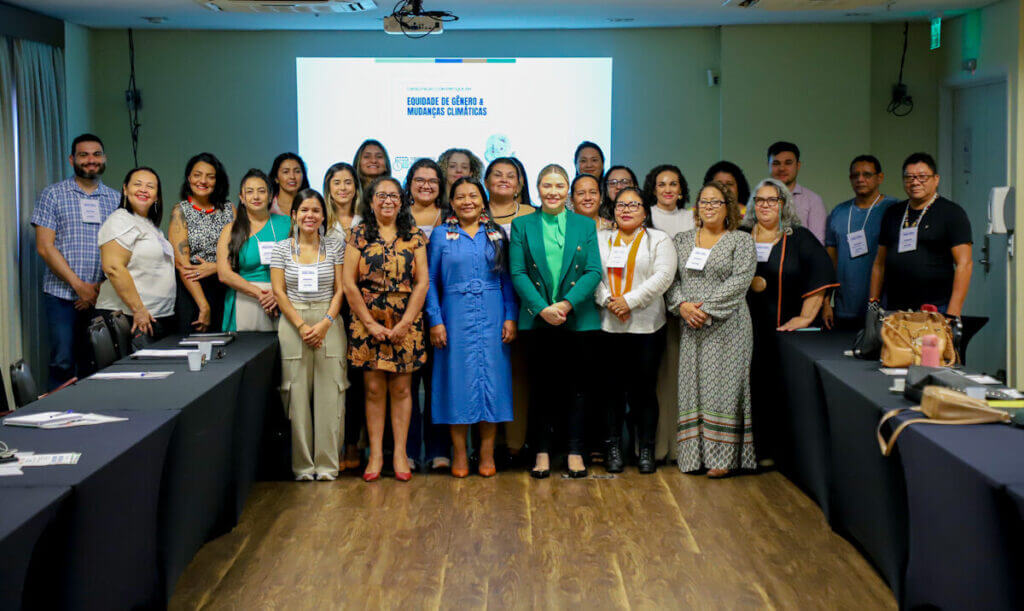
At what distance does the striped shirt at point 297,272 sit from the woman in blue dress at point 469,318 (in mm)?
488

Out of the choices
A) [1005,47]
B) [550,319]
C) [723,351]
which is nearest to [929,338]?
[723,351]

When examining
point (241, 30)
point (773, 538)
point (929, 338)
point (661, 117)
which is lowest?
point (773, 538)

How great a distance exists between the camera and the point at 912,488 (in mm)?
2951

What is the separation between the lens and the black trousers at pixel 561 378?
4832 millimetres

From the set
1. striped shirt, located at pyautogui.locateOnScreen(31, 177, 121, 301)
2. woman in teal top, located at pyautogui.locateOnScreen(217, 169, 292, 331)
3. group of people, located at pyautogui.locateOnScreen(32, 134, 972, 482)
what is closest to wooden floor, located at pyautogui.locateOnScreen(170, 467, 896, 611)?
group of people, located at pyautogui.locateOnScreen(32, 134, 972, 482)

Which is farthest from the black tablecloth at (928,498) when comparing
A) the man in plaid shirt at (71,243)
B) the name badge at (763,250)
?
the man in plaid shirt at (71,243)

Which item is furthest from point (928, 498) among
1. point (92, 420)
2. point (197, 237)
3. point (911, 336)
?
point (197, 237)

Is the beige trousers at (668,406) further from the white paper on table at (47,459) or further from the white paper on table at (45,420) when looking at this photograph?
the white paper on table at (47,459)

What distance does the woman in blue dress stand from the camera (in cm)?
473

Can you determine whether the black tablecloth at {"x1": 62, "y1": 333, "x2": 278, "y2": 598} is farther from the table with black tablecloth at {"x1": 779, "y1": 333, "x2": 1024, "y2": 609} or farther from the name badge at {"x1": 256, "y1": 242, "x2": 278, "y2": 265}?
the table with black tablecloth at {"x1": 779, "y1": 333, "x2": 1024, "y2": 609}

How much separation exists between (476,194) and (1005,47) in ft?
12.6

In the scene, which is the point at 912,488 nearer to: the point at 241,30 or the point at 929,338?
the point at 929,338

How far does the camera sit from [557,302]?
4738 mm

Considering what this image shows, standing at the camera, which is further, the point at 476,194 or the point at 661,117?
the point at 661,117
